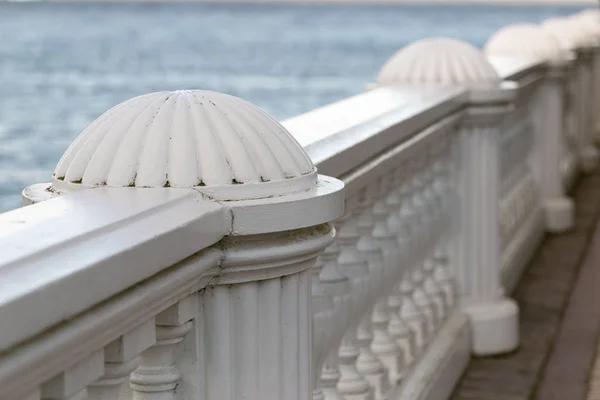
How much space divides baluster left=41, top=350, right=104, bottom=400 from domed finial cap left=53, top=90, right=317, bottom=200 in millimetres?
427

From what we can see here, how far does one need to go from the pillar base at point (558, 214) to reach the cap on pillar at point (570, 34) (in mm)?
1382

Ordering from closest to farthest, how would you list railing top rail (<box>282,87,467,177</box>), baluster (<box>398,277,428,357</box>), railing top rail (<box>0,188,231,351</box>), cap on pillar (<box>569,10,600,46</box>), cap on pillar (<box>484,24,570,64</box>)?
railing top rail (<box>0,188,231,351</box>) < railing top rail (<box>282,87,467,177</box>) < baluster (<box>398,277,428,357</box>) < cap on pillar (<box>484,24,570,64</box>) < cap on pillar (<box>569,10,600,46</box>)

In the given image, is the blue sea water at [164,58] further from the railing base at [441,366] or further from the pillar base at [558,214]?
the railing base at [441,366]

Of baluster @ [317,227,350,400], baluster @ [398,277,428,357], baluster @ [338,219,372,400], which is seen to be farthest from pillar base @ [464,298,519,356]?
baluster @ [317,227,350,400]

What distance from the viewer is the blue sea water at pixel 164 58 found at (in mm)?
23844

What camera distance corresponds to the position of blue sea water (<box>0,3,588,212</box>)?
78.2 ft

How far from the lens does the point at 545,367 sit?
185 inches

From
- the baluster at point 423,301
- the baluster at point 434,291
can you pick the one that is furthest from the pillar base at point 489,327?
the baluster at point 423,301

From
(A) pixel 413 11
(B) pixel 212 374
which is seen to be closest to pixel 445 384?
(B) pixel 212 374

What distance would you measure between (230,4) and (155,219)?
420 feet

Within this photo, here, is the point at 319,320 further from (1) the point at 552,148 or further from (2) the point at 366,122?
(1) the point at 552,148

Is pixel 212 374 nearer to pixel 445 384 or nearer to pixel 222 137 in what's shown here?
pixel 222 137

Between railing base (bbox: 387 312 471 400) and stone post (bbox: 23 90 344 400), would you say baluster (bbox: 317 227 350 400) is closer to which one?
railing base (bbox: 387 312 471 400)

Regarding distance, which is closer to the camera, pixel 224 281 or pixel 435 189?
pixel 224 281
